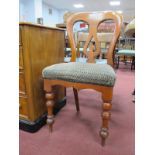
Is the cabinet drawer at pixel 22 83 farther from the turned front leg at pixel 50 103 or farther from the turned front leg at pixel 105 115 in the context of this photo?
the turned front leg at pixel 105 115

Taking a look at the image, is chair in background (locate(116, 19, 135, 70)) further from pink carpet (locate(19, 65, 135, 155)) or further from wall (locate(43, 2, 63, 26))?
wall (locate(43, 2, 63, 26))

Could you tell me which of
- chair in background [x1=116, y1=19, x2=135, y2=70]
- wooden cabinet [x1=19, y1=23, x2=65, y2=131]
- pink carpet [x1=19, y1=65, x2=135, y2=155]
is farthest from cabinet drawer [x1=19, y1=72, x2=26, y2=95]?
chair in background [x1=116, y1=19, x2=135, y2=70]

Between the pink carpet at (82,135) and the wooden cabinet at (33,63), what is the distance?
0.14m

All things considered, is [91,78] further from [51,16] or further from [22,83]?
[51,16]

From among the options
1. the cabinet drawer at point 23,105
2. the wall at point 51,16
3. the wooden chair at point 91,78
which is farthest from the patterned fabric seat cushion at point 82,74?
the wall at point 51,16

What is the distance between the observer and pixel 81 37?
63.0 inches

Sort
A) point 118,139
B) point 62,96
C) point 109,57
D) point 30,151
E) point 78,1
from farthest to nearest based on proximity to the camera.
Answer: point 78,1
point 62,96
point 109,57
point 118,139
point 30,151

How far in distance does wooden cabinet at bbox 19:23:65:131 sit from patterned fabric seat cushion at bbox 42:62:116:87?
0.13 meters

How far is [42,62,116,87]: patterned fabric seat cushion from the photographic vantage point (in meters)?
0.91

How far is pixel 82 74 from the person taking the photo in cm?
96
